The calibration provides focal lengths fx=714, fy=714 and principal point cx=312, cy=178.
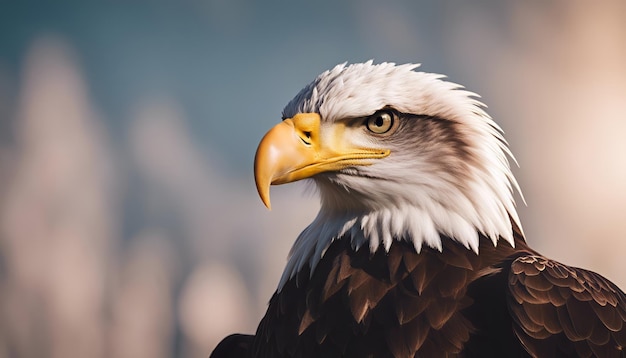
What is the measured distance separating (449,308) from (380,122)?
302 millimetres

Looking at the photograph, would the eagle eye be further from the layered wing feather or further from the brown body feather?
the layered wing feather

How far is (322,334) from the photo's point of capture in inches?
40.6

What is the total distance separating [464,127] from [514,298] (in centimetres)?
30

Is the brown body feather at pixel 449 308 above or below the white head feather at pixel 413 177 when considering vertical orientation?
below

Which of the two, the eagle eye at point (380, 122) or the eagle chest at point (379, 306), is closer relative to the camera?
the eagle chest at point (379, 306)

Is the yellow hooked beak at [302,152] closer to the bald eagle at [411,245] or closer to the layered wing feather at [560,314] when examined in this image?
the bald eagle at [411,245]

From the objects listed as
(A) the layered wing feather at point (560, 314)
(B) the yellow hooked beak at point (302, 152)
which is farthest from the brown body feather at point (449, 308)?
(B) the yellow hooked beak at point (302, 152)

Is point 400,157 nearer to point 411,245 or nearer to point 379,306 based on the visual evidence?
point 411,245

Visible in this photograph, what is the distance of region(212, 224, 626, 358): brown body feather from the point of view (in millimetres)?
953

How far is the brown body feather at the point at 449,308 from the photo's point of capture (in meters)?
0.95

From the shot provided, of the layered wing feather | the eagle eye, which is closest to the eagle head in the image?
the eagle eye

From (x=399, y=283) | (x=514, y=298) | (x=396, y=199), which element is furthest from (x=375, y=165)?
(x=514, y=298)

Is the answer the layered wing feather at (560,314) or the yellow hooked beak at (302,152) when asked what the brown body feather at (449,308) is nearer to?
the layered wing feather at (560,314)

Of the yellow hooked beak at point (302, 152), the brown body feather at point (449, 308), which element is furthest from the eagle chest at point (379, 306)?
the yellow hooked beak at point (302, 152)
